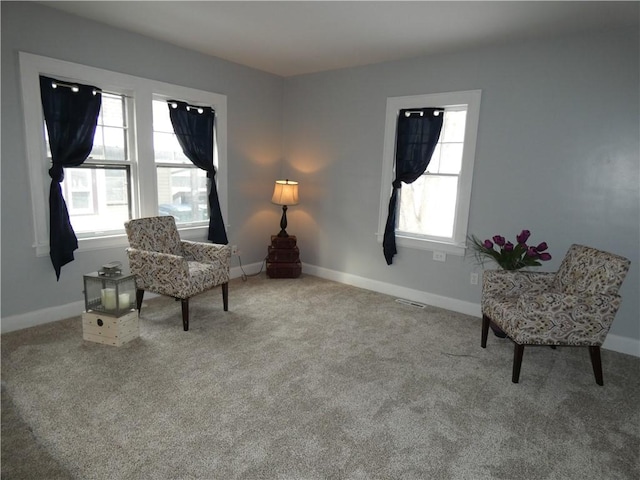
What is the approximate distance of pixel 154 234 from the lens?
11.8 ft

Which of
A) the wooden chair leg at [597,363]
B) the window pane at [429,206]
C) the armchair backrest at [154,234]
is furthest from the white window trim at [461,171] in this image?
the armchair backrest at [154,234]

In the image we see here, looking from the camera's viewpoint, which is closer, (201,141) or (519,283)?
(519,283)

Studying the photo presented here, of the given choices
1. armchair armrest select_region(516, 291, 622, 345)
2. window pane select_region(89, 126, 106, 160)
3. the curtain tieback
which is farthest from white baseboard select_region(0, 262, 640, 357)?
window pane select_region(89, 126, 106, 160)

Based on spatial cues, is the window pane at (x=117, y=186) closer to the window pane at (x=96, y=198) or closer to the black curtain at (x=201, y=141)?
the window pane at (x=96, y=198)

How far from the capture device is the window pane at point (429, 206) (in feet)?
13.2

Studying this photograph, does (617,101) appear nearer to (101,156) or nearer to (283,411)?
(283,411)

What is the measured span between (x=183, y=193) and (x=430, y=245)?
9.16ft

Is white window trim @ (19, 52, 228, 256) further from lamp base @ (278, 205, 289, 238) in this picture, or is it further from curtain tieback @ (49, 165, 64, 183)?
lamp base @ (278, 205, 289, 238)

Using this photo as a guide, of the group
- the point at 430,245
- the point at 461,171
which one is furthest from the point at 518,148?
the point at 430,245

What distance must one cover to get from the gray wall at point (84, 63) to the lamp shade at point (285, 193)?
0.42 m

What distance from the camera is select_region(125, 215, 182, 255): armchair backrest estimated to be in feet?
11.3

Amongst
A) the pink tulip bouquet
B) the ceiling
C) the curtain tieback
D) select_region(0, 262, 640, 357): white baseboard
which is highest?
the ceiling

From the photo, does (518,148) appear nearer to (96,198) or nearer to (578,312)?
(578,312)

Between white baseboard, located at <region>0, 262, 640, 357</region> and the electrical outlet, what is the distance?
391 millimetres
